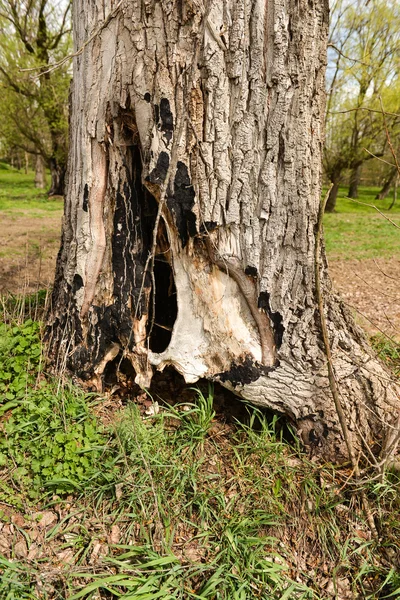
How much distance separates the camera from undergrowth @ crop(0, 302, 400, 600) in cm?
179

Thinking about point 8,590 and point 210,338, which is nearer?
point 8,590

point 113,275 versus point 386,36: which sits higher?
point 386,36

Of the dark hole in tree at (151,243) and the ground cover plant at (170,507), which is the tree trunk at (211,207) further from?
the ground cover plant at (170,507)

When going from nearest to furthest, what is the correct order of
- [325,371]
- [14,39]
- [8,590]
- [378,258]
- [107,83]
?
[8,590] < [107,83] < [325,371] < [378,258] < [14,39]

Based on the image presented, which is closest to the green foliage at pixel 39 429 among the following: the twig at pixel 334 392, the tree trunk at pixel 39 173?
the twig at pixel 334 392

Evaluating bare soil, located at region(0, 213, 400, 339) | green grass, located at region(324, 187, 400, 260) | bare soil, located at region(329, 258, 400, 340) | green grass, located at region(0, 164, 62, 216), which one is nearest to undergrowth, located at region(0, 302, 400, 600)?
bare soil, located at region(0, 213, 400, 339)

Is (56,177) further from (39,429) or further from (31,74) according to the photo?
(39,429)

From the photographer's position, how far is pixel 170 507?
202 centimetres

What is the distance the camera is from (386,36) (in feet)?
51.2

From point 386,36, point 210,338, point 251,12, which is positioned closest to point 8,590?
point 210,338

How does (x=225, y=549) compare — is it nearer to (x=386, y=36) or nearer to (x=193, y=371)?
(x=193, y=371)

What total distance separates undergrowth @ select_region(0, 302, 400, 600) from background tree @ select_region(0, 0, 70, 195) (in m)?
15.5

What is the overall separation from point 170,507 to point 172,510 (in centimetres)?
2

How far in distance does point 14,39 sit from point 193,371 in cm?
1749
